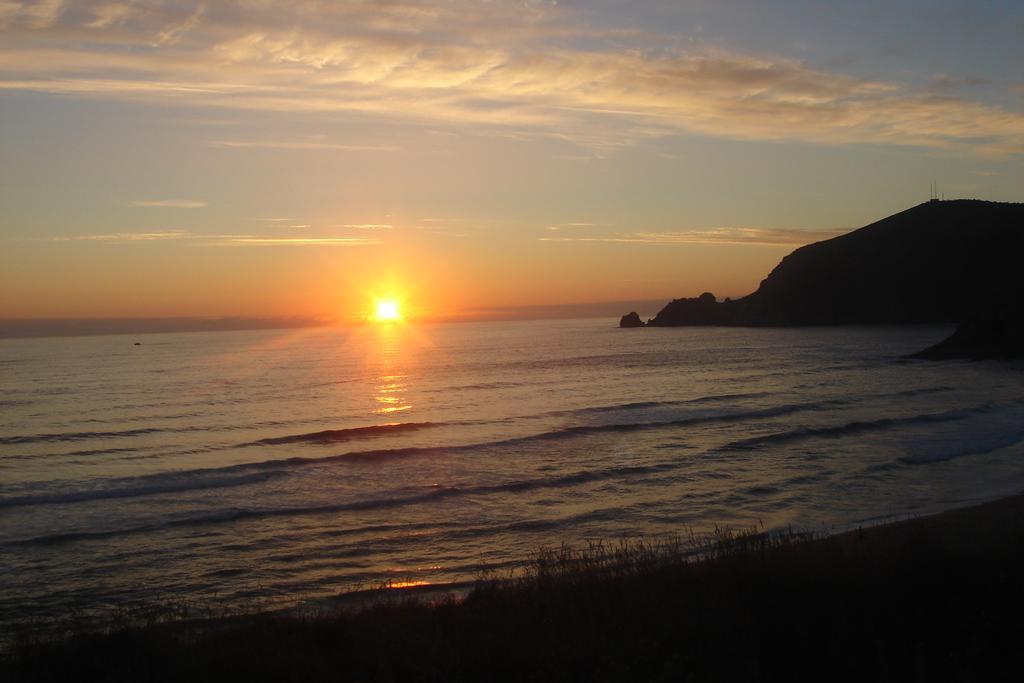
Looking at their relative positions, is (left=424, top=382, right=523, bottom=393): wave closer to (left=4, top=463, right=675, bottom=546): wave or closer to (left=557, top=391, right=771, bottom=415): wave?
(left=557, top=391, right=771, bottom=415): wave

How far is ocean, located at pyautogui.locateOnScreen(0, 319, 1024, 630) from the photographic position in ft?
48.6

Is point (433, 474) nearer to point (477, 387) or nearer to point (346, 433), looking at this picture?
point (346, 433)

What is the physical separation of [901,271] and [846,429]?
4393 inches

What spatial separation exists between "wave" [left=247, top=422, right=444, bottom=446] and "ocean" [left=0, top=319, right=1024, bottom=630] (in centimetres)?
23

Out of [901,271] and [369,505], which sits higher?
[901,271]

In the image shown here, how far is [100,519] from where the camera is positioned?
1847 centimetres

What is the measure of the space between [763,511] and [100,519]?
15002mm

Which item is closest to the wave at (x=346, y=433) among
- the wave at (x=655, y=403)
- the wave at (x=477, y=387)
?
the wave at (x=655, y=403)

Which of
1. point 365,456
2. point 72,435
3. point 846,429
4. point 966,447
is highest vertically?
point 72,435

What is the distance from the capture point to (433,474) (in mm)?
22984

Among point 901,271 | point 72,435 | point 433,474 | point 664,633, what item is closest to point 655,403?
point 433,474

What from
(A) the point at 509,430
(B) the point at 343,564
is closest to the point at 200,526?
(B) the point at 343,564

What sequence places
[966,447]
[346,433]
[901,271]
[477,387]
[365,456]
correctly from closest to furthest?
[966,447] < [365,456] < [346,433] < [477,387] < [901,271]

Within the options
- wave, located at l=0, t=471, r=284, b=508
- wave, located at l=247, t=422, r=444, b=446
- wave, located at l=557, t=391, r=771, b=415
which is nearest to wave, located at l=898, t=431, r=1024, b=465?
wave, located at l=557, t=391, r=771, b=415
